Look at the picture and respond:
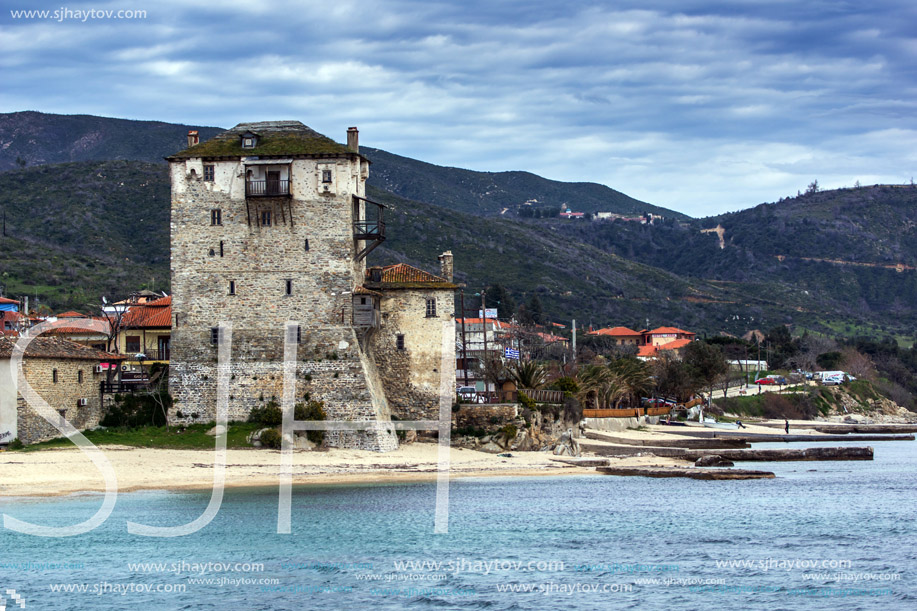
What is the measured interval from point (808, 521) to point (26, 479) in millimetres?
24882

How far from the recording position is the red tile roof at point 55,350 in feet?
125

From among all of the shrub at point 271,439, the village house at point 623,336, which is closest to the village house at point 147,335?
the shrub at point 271,439

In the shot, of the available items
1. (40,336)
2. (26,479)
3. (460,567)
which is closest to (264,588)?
(460,567)

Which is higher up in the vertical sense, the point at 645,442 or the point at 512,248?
the point at 512,248

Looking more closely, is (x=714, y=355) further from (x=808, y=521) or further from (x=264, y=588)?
(x=264, y=588)

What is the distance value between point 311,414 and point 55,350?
9.91 meters

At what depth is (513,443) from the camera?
154 ft

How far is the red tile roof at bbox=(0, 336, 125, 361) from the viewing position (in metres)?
38.2

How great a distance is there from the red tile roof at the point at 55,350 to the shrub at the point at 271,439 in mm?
6930

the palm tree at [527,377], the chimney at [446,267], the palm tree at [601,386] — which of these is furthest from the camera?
the palm tree at [601,386]

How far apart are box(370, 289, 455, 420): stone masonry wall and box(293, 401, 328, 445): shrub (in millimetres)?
3949

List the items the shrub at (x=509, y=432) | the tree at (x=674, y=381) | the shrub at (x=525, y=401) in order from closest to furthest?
the shrub at (x=509, y=432)
the shrub at (x=525, y=401)
the tree at (x=674, y=381)

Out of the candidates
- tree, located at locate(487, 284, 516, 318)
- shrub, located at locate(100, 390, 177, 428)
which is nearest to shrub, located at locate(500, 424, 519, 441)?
shrub, located at locate(100, 390, 177, 428)

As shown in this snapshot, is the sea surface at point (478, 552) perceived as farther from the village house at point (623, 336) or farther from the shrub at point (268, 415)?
the village house at point (623, 336)
